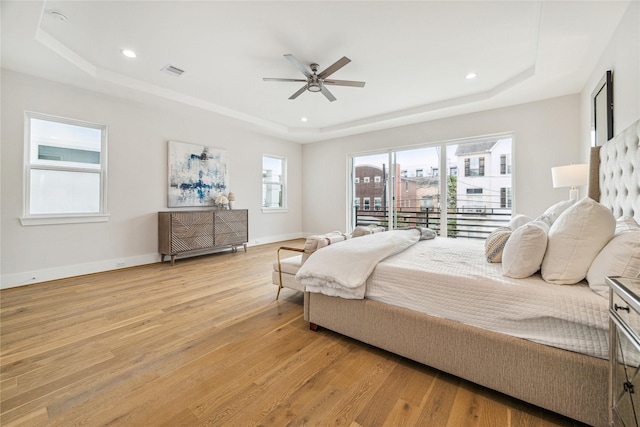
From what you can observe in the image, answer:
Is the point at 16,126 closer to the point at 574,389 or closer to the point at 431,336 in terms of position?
the point at 431,336

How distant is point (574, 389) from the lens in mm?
1195

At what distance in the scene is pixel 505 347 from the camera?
1.35 meters

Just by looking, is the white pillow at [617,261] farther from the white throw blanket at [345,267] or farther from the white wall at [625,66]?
the white wall at [625,66]

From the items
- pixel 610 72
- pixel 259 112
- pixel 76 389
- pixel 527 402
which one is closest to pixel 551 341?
pixel 527 402

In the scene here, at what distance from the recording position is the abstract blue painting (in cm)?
471

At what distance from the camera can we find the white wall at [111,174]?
3.23 meters

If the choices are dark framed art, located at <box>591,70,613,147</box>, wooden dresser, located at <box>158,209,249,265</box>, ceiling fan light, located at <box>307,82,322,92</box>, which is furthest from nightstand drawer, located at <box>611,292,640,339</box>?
wooden dresser, located at <box>158,209,249,265</box>

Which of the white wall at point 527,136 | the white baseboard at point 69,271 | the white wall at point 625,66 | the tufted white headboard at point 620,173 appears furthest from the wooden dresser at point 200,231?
the white wall at point 625,66

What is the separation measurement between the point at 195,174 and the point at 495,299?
5.06 meters

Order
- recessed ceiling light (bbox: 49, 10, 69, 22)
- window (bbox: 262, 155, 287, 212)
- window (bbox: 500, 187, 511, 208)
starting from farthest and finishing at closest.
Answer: window (bbox: 262, 155, 287, 212)
window (bbox: 500, 187, 511, 208)
recessed ceiling light (bbox: 49, 10, 69, 22)

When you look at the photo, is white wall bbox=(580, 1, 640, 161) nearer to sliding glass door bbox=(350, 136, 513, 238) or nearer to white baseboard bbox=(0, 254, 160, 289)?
sliding glass door bbox=(350, 136, 513, 238)

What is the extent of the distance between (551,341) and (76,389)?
2.58 m

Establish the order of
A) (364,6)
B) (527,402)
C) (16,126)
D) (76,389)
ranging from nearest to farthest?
(527,402), (76,389), (364,6), (16,126)

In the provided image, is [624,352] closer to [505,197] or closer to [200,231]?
[505,197]
